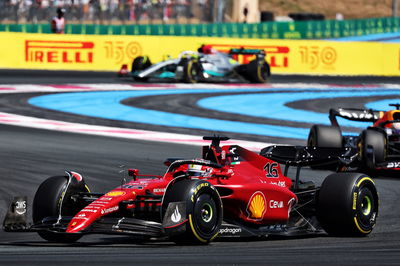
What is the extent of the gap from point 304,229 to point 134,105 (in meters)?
16.8

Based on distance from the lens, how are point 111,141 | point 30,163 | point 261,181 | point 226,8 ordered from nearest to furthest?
point 261,181 < point 30,163 < point 111,141 < point 226,8

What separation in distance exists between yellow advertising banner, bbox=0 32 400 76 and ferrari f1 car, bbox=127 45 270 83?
152 centimetres

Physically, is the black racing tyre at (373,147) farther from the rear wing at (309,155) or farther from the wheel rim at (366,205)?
the wheel rim at (366,205)

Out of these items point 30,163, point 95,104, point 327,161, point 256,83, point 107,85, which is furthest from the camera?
point 256,83

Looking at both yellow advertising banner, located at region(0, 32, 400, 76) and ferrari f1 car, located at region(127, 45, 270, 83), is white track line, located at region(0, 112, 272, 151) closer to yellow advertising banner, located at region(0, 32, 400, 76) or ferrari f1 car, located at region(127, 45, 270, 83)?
ferrari f1 car, located at region(127, 45, 270, 83)

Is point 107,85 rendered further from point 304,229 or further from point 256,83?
point 304,229

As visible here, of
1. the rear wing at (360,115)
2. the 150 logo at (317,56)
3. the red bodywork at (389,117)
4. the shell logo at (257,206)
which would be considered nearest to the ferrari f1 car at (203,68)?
the 150 logo at (317,56)

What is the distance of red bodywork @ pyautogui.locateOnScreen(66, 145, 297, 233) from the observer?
895 cm

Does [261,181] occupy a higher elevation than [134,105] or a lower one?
higher

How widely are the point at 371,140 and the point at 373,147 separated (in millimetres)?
112

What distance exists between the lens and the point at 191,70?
108 feet

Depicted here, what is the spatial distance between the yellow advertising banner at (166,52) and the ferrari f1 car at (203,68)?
152 centimetres

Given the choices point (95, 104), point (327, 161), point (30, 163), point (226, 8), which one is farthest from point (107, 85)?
point (226, 8)

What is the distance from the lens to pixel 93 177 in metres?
13.8
